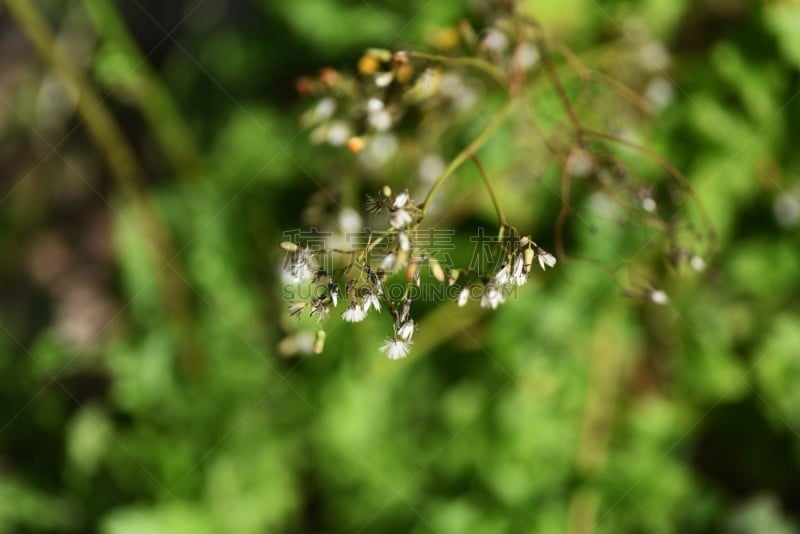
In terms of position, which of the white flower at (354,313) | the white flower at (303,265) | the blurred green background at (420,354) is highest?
the white flower at (303,265)

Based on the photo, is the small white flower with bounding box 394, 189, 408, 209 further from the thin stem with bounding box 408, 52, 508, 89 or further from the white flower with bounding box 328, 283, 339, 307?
the thin stem with bounding box 408, 52, 508, 89

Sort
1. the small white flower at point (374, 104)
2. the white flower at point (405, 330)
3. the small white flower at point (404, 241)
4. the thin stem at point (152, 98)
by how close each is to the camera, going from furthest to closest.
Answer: the thin stem at point (152, 98) → the small white flower at point (374, 104) → the white flower at point (405, 330) → the small white flower at point (404, 241)

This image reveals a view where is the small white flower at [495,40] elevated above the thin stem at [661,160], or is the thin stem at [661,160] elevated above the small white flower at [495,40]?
the small white flower at [495,40]

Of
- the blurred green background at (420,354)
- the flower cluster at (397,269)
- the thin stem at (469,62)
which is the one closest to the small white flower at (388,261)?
the flower cluster at (397,269)

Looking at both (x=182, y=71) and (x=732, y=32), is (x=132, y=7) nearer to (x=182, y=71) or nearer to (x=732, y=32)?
(x=182, y=71)

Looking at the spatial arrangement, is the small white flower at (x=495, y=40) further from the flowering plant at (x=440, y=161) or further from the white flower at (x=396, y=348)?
the white flower at (x=396, y=348)

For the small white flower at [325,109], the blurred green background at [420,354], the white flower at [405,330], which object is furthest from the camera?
the blurred green background at [420,354]

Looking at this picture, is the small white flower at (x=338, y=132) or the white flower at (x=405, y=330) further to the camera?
the small white flower at (x=338, y=132)
